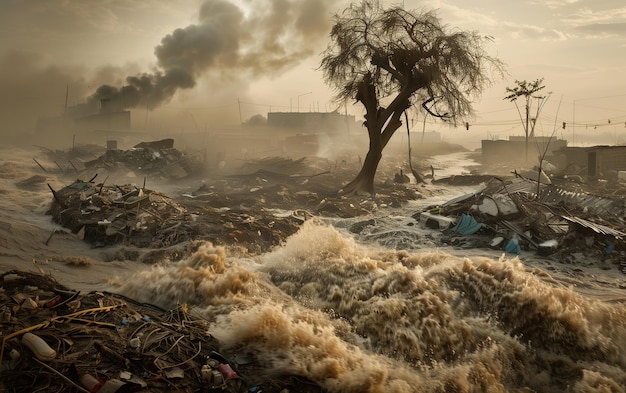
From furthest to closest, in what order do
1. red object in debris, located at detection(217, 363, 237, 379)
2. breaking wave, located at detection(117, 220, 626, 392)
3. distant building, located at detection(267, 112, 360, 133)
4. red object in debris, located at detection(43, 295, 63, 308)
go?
distant building, located at detection(267, 112, 360, 133) < red object in debris, located at detection(43, 295, 63, 308) < breaking wave, located at detection(117, 220, 626, 392) < red object in debris, located at detection(217, 363, 237, 379)

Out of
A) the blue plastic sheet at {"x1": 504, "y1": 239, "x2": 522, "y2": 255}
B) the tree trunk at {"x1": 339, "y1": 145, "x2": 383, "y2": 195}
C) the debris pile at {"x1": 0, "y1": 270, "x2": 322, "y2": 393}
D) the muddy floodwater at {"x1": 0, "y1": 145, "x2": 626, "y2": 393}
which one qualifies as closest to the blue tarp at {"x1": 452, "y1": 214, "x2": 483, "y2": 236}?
the blue plastic sheet at {"x1": 504, "y1": 239, "x2": 522, "y2": 255}

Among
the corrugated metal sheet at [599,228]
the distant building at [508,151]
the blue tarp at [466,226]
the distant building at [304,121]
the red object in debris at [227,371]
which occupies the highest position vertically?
the distant building at [304,121]

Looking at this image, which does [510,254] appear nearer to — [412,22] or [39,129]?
[412,22]

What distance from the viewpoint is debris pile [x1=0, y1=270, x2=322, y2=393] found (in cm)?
365

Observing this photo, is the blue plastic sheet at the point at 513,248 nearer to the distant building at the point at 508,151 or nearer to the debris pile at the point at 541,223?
→ the debris pile at the point at 541,223

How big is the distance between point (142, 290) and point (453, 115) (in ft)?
50.3

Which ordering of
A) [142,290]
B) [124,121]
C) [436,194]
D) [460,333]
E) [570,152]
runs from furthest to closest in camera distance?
[124,121] → [570,152] → [436,194] → [142,290] → [460,333]

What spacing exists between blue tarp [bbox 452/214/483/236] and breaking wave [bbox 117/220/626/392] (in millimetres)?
4115

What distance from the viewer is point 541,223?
34.8ft

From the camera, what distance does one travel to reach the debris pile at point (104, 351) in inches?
144

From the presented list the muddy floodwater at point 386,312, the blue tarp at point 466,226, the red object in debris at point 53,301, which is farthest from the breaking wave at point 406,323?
the blue tarp at point 466,226

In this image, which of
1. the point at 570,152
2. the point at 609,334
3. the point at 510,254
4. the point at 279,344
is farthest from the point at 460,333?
the point at 570,152

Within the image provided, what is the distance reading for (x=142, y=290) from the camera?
6398 mm

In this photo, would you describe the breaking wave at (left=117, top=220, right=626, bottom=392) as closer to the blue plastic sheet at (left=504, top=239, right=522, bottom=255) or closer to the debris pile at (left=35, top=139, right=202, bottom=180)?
the blue plastic sheet at (left=504, top=239, right=522, bottom=255)
